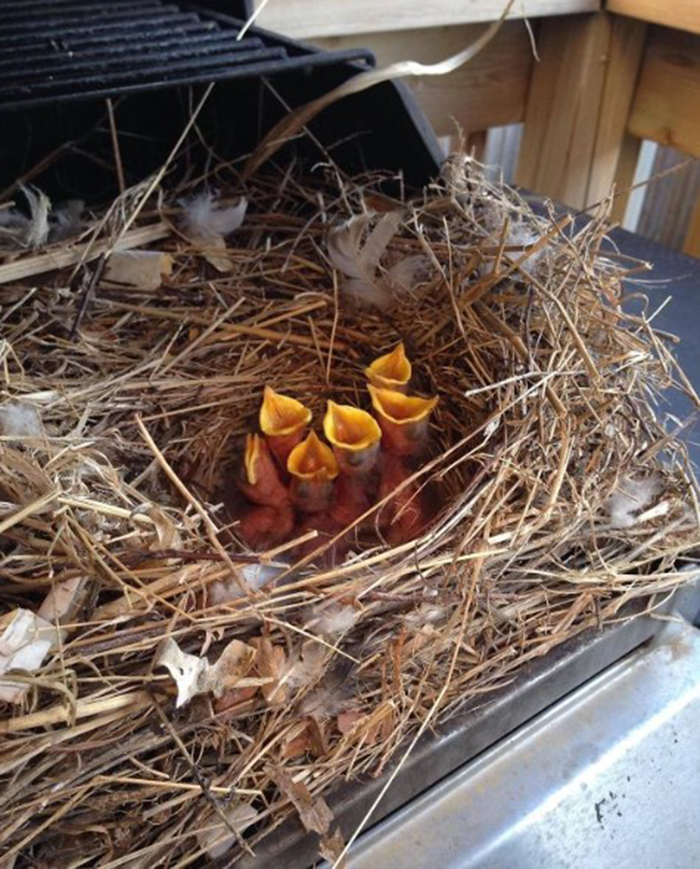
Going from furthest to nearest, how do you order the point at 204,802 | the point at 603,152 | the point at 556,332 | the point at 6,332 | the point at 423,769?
the point at 603,152, the point at 6,332, the point at 556,332, the point at 423,769, the point at 204,802

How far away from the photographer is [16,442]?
29.2 inches

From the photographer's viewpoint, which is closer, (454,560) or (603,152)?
(454,560)

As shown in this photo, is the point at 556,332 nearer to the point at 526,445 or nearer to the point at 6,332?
the point at 526,445

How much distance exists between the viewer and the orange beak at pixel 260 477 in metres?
0.97

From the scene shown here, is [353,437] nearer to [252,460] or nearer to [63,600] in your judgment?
[252,460]

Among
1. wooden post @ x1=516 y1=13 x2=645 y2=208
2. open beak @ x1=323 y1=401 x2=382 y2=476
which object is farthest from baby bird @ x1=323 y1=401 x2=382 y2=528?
wooden post @ x1=516 y1=13 x2=645 y2=208

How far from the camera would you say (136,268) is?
1091 mm

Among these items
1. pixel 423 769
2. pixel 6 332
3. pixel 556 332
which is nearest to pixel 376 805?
pixel 423 769

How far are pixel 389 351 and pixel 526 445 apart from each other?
315mm

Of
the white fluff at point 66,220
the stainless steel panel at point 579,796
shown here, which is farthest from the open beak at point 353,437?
the white fluff at point 66,220

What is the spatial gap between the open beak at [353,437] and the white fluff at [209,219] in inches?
12.9

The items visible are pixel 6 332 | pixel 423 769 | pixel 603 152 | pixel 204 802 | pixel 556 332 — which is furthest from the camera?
pixel 603 152

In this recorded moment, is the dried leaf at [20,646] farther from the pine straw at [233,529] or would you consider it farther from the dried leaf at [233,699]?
the dried leaf at [233,699]

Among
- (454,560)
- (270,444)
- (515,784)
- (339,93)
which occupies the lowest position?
(515,784)
